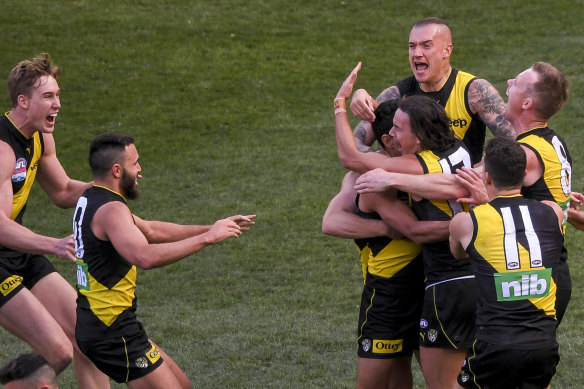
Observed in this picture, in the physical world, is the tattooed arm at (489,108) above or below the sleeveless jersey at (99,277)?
above

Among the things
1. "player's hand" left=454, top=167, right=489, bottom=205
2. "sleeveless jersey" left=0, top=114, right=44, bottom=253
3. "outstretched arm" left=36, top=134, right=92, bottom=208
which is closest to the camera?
"player's hand" left=454, top=167, right=489, bottom=205

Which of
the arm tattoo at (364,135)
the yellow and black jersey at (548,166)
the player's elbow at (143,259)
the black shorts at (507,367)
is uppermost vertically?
the arm tattoo at (364,135)

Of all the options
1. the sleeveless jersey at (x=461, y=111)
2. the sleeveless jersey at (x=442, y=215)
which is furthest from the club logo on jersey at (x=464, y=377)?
the sleeveless jersey at (x=461, y=111)

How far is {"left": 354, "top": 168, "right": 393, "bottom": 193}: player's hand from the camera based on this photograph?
216 inches

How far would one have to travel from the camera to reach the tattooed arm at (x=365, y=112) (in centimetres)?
586

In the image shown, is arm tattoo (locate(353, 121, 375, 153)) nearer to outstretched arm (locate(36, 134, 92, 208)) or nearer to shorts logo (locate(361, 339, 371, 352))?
shorts logo (locate(361, 339, 371, 352))

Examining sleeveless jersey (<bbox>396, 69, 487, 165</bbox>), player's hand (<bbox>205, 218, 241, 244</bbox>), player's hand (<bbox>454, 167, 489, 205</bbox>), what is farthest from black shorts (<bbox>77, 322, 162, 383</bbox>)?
sleeveless jersey (<bbox>396, 69, 487, 165</bbox>)

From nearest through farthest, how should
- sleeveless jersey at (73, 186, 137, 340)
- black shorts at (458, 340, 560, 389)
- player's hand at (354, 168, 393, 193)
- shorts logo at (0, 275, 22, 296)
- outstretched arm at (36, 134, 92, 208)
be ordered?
black shorts at (458, 340, 560, 389), player's hand at (354, 168, 393, 193), sleeveless jersey at (73, 186, 137, 340), shorts logo at (0, 275, 22, 296), outstretched arm at (36, 134, 92, 208)

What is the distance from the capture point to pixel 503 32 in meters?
17.7

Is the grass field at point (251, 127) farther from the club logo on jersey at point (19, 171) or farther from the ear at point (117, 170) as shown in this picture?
the ear at point (117, 170)

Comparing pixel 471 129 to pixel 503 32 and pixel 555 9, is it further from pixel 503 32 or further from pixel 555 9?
pixel 555 9

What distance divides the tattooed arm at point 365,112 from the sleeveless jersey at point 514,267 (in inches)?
42.1

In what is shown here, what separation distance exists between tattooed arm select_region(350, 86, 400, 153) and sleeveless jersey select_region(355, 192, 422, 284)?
0.61m

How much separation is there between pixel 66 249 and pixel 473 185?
2468 mm
